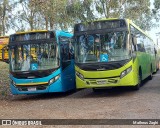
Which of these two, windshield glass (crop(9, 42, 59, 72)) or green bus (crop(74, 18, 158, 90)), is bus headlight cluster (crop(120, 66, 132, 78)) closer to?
green bus (crop(74, 18, 158, 90))

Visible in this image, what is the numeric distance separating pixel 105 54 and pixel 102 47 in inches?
12.4

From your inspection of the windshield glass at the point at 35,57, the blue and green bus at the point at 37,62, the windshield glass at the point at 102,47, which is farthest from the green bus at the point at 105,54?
the windshield glass at the point at 35,57

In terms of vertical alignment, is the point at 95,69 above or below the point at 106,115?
above

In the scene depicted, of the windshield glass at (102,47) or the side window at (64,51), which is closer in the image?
the windshield glass at (102,47)

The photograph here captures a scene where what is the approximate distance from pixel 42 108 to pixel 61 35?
4.41 meters

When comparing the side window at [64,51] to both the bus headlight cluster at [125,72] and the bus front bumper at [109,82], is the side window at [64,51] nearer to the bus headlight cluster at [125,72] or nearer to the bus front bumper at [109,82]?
the bus front bumper at [109,82]

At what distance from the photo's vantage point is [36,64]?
13883mm

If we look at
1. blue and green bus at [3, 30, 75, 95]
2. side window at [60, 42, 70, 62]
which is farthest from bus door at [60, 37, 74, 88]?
blue and green bus at [3, 30, 75, 95]

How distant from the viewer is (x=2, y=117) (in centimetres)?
968

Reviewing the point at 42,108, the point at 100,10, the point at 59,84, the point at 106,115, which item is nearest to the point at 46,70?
the point at 59,84

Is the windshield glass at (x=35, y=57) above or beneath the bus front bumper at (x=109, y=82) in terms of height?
above

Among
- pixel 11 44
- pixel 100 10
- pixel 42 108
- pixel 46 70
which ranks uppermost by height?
pixel 100 10

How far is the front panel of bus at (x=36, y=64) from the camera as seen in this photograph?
13.8 m

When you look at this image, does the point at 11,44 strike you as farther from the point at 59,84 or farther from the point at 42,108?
the point at 42,108
